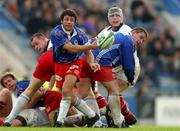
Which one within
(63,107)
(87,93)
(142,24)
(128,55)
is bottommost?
(63,107)

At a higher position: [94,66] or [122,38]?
[122,38]

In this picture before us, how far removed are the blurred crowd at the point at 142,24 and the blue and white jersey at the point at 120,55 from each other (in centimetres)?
1002

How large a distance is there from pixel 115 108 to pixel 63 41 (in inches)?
56.0

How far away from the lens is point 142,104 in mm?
24594

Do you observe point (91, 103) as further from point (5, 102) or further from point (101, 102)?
point (5, 102)

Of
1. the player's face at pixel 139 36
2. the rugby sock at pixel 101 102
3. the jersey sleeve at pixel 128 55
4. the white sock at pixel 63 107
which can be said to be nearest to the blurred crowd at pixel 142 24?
the rugby sock at pixel 101 102

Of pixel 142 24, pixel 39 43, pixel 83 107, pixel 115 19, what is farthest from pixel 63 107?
pixel 142 24

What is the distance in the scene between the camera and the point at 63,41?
13695 mm

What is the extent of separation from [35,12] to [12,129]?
507 inches

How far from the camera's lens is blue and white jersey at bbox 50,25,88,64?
1373cm

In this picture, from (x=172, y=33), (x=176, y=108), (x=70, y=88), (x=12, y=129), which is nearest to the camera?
(x=12, y=129)

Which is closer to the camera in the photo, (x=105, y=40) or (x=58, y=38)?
(x=105, y=40)

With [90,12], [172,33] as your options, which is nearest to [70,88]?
[90,12]

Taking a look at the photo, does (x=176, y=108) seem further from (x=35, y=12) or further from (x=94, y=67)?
(x=94, y=67)
